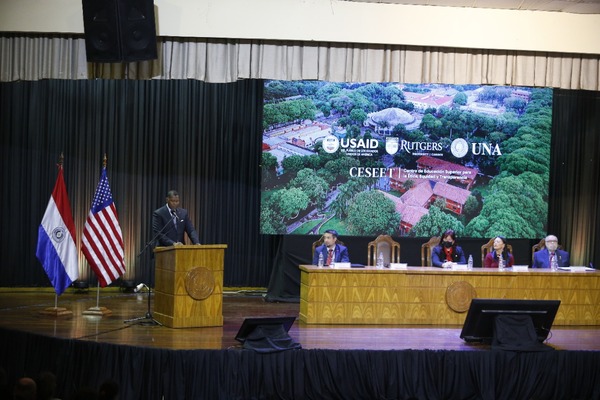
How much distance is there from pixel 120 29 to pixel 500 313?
5212 millimetres

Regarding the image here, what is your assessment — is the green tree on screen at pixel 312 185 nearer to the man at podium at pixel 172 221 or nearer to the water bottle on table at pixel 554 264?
the man at podium at pixel 172 221

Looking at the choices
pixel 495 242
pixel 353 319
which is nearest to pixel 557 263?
pixel 495 242

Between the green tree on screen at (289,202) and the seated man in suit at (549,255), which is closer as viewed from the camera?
the seated man in suit at (549,255)

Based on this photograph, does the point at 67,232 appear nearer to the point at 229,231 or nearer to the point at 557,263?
the point at 229,231

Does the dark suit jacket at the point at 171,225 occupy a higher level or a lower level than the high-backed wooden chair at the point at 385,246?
higher

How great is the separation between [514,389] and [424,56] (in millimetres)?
4673

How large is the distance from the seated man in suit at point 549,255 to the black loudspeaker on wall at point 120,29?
509 centimetres

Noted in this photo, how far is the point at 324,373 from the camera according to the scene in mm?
7816

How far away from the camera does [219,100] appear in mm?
12938

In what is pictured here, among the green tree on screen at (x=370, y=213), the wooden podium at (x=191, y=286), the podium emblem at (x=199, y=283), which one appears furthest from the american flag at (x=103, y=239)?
the green tree on screen at (x=370, y=213)

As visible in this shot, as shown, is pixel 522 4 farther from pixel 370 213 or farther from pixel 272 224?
pixel 272 224

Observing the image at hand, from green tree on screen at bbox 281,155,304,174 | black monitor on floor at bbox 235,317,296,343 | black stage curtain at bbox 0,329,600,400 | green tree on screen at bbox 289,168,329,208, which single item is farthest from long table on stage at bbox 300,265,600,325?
green tree on screen at bbox 281,155,304,174

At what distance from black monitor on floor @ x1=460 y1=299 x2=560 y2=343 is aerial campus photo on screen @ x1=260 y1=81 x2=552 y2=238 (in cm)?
380

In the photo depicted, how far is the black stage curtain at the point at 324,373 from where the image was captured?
7.64m
